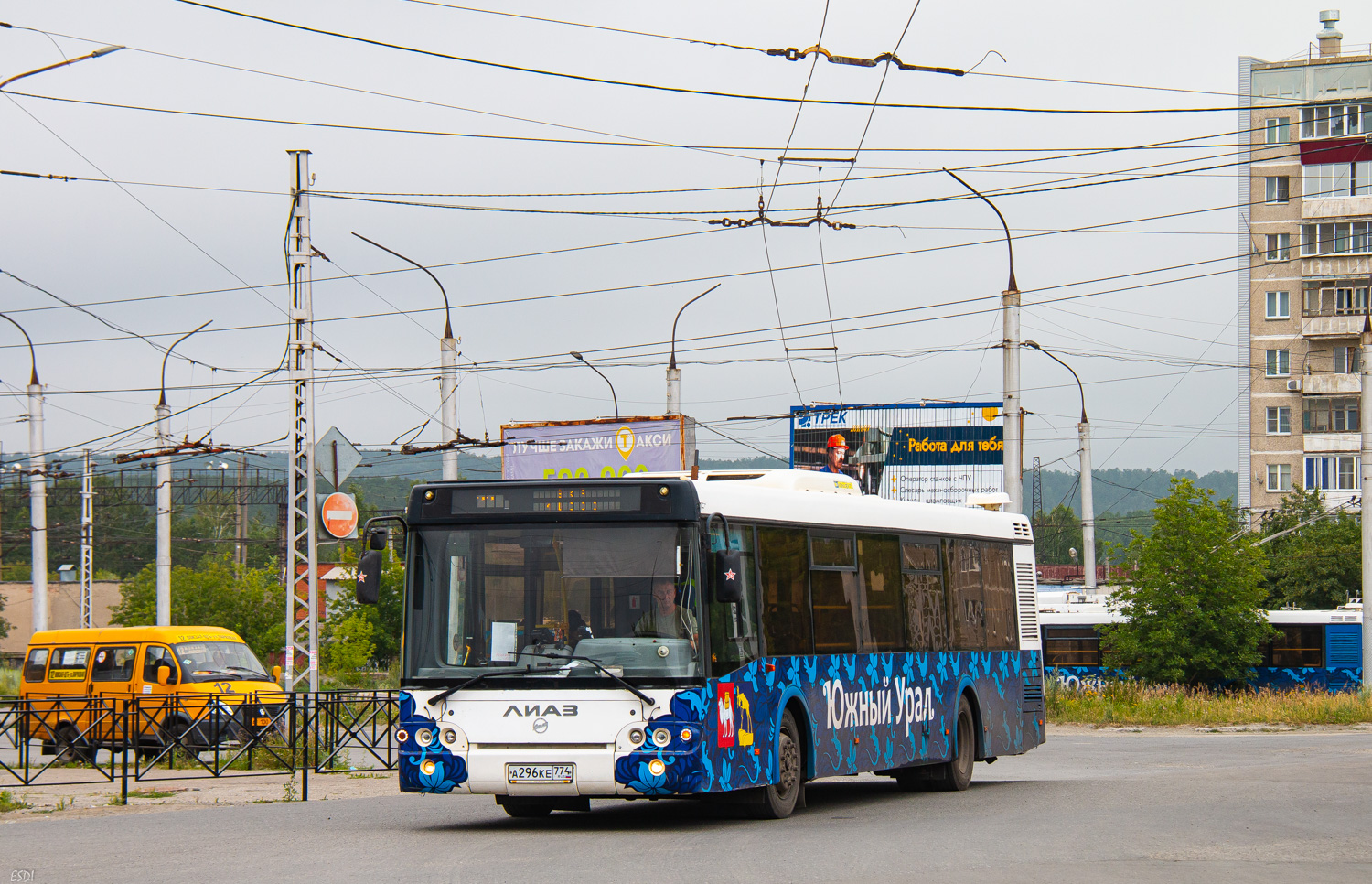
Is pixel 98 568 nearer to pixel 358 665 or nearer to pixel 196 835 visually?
pixel 358 665

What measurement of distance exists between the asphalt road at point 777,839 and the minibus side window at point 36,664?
14.0 m

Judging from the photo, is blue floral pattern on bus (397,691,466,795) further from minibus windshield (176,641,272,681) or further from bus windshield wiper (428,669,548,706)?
minibus windshield (176,641,272,681)

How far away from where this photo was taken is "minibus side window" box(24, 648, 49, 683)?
1117 inches

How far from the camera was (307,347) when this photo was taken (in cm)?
2358

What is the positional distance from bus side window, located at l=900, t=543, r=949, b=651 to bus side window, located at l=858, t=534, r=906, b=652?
191mm

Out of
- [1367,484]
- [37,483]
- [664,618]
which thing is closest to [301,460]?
[664,618]

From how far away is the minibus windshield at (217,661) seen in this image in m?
26.7

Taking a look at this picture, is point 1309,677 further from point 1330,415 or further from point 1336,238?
point 1336,238

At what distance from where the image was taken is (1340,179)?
77438mm

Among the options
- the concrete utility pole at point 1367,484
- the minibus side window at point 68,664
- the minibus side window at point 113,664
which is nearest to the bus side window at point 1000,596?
the minibus side window at point 113,664

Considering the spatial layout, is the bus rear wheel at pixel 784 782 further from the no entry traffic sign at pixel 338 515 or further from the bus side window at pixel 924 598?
the no entry traffic sign at pixel 338 515

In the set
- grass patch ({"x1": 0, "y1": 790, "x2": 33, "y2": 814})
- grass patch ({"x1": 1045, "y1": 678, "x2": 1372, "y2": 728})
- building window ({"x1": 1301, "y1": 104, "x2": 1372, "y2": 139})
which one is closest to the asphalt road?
grass patch ({"x1": 0, "y1": 790, "x2": 33, "y2": 814})

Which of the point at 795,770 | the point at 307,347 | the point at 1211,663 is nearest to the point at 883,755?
the point at 795,770

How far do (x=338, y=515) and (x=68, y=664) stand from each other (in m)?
8.76
